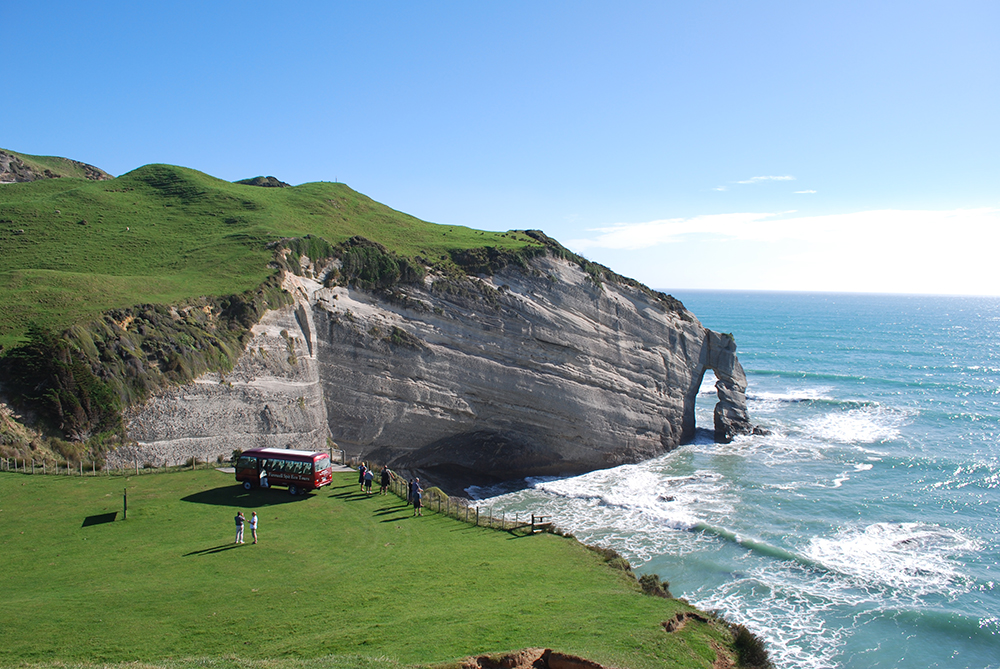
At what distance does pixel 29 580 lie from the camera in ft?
49.2

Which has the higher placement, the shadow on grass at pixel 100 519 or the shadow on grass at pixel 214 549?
the shadow on grass at pixel 100 519

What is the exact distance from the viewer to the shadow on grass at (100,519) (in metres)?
18.9

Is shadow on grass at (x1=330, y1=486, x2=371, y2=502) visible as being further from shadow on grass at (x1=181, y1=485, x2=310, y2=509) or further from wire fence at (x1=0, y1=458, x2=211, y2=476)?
wire fence at (x1=0, y1=458, x2=211, y2=476)

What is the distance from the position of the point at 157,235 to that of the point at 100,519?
2850 cm

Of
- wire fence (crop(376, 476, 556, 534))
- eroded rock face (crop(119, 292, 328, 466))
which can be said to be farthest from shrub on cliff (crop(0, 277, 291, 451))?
wire fence (crop(376, 476, 556, 534))

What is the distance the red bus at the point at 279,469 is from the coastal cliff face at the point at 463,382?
16.0 feet

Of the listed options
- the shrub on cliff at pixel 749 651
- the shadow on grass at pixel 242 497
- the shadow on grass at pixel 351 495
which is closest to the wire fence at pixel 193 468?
the shadow on grass at pixel 351 495

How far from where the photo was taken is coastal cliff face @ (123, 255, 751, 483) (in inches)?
1178

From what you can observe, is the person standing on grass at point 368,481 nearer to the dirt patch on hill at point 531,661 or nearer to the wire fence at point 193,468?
the wire fence at point 193,468

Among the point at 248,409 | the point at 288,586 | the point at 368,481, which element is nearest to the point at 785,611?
the point at 368,481

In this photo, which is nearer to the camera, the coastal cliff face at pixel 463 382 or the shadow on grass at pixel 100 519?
the shadow on grass at pixel 100 519

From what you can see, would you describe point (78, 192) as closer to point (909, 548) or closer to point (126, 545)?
point (126, 545)

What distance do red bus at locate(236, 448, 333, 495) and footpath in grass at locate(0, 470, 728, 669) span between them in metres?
0.46

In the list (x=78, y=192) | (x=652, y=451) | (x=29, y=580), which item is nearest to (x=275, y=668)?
(x=29, y=580)
